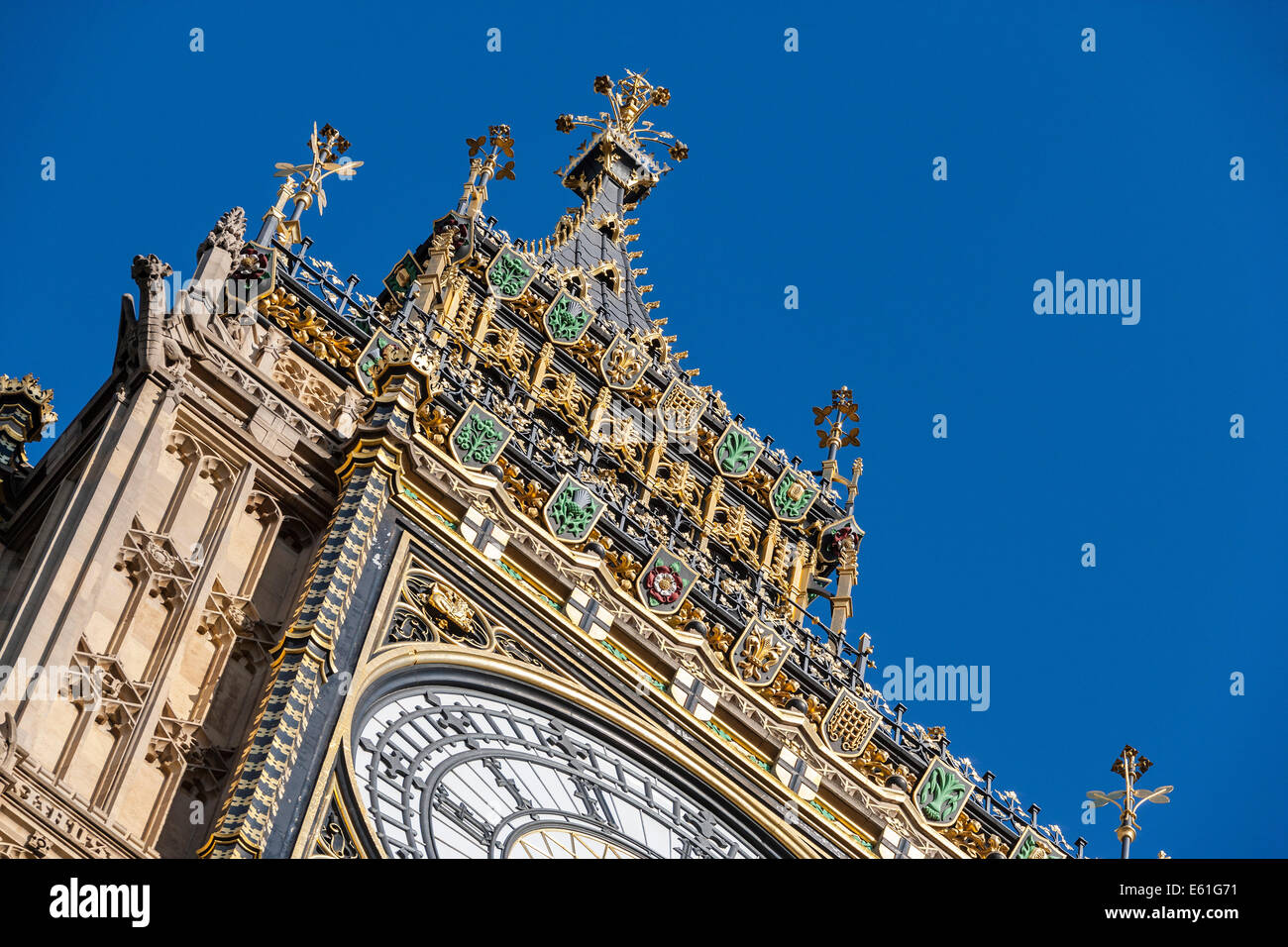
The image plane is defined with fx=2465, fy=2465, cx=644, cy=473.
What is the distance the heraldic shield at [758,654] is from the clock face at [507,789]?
2.43 metres

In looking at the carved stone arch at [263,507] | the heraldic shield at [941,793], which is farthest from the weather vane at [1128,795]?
the carved stone arch at [263,507]

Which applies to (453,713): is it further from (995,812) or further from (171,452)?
(995,812)

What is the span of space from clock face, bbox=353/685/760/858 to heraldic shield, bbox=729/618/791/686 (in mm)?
2431

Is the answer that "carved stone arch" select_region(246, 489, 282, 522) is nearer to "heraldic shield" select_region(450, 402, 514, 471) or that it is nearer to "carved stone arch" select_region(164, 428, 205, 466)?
"carved stone arch" select_region(164, 428, 205, 466)

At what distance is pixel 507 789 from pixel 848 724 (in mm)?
5944

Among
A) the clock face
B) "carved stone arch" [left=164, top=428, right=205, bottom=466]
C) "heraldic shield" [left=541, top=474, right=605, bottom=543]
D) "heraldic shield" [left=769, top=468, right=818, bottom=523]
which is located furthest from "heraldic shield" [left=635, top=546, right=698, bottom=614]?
"heraldic shield" [left=769, top=468, right=818, bottom=523]

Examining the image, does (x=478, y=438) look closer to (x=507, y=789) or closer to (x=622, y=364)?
(x=507, y=789)

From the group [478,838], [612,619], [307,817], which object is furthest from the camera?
[612,619]

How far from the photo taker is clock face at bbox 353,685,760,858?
24.3 metres

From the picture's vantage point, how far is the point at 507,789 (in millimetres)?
25484

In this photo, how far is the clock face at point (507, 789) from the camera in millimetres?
24266
